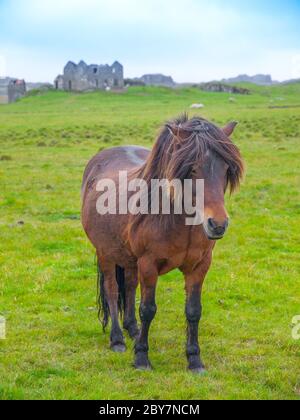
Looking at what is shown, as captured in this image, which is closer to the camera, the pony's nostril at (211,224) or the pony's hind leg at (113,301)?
the pony's nostril at (211,224)

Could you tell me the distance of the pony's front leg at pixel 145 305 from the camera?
5.74 m

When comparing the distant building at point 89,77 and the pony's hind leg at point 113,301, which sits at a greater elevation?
the distant building at point 89,77

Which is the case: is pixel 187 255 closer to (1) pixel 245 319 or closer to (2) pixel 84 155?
(1) pixel 245 319

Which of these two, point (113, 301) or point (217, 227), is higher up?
point (217, 227)

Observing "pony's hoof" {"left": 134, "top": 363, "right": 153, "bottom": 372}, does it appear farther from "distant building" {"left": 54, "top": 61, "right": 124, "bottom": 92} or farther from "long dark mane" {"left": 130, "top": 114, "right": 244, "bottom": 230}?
"distant building" {"left": 54, "top": 61, "right": 124, "bottom": 92}

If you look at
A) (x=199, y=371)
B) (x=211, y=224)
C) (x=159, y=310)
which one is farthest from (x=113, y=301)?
(x=211, y=224)

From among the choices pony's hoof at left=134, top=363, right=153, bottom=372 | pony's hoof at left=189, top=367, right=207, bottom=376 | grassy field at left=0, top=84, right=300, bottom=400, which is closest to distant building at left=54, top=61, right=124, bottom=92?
grassy field at left=0, top=84, right=300, bottom=400

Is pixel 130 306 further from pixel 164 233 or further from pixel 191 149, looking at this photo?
pixel 191 149

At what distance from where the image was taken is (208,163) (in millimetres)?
5059

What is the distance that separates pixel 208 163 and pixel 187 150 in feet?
0.74

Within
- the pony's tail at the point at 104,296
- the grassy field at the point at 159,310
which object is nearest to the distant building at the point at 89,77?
the grassy field at the point at 159,310

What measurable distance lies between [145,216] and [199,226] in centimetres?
62

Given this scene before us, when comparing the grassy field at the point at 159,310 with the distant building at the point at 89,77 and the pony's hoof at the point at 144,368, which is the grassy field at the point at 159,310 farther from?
the distant building at the point at 89,77

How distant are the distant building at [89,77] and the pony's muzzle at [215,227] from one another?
98.7 metres
